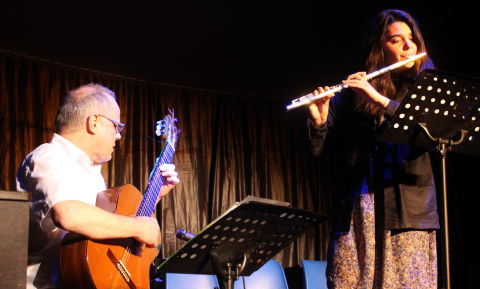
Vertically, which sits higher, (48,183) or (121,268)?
(48,183)

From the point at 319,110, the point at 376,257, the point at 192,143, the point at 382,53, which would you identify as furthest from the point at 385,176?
the point at 192,143

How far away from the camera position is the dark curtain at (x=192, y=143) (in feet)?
12.3

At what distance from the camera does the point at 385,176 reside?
1.71 metres

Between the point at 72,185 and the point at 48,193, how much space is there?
0.10 meters

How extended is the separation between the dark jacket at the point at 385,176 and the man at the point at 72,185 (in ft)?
3.17

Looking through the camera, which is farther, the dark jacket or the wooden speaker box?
the dark jacket

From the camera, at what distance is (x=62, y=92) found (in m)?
3.98

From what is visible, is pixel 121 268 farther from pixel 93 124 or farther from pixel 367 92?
pixel 367 92

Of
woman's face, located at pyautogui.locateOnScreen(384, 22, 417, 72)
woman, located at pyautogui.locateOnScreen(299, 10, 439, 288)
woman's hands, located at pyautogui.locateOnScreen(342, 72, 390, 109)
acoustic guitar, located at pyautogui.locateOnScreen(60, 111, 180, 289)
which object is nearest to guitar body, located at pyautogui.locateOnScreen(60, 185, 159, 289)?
acoustic guitar, located at pyautogui.locateOnScreen(60, 111, 180, 289)

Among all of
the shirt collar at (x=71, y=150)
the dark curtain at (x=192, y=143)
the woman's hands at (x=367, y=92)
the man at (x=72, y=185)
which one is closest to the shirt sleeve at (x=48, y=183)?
the man at (x=72, y=185)

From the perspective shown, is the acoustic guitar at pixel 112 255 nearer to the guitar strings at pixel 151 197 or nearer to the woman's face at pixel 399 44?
the guitar strings at pixel 151 197

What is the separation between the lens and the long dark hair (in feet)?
6.41

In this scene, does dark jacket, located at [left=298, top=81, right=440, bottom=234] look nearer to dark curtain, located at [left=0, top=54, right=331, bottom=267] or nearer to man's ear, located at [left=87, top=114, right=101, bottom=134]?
man's ear, located at [left=87, top=114, right=101, bottom=134]

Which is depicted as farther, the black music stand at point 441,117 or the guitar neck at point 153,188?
the guitar neck at point 153,188
